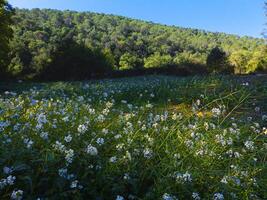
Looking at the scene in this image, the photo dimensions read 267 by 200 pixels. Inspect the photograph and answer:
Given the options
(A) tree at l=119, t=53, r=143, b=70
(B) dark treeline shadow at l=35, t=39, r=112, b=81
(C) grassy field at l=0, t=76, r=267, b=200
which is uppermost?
(C) grassy field at l=0, t=76, r=267, b=200

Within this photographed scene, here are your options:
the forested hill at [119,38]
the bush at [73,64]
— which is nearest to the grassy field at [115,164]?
the bush at [73,64]

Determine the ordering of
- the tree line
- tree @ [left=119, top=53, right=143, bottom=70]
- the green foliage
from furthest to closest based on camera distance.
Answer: tree @ [left=119, top=53, right=143, bottom=70]
the green foliage
the tree line

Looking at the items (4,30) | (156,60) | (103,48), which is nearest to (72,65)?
(4,30)

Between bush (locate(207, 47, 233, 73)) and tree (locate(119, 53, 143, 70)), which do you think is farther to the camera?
tree (locate(119, 53, 143, 70))

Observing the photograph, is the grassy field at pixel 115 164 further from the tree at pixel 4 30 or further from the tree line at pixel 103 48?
Result: the tree at pixel 4 30

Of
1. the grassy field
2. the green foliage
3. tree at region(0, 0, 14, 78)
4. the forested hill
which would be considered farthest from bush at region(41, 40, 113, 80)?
the green foliage

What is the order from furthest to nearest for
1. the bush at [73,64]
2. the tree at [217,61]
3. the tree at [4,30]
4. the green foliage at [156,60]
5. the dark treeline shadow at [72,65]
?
1. the green foliage at [156,60]
2. the tree at [217,61]
3. the bush at [73,64]
4. the dark treeline shadow at [72,65]
5. the tree at [4,30]

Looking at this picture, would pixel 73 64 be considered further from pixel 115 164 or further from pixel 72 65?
pixel 115 164

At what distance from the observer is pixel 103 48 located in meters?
96.2

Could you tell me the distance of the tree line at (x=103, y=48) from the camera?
41.2 m

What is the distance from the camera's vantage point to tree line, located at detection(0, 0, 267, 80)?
135 feet

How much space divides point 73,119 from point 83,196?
1.87 meters

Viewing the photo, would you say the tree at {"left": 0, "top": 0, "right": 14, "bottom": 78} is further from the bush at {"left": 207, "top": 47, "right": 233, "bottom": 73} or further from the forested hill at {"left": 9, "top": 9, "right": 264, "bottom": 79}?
the forested hill at {"left": 9, "top": 9, "right": 264, "bottom": 79}

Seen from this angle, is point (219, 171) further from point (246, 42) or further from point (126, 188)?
point (246, 42)
